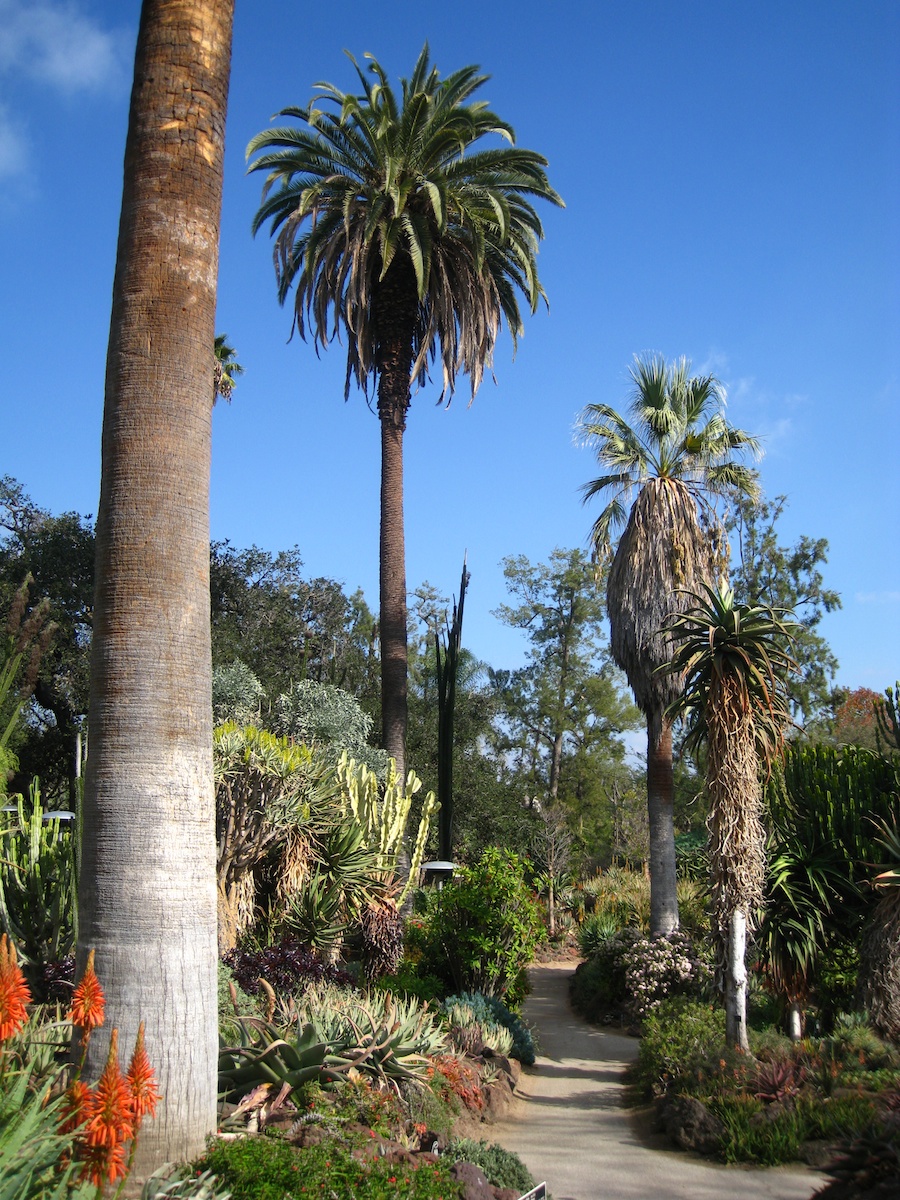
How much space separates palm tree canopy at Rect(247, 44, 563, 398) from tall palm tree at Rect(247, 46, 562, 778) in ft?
0.09

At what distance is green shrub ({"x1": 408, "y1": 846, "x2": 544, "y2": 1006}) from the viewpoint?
1310 centimetres

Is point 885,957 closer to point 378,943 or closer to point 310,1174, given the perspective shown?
point 378,943

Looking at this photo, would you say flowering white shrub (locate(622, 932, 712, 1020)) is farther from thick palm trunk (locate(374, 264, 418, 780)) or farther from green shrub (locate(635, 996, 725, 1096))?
thick palm trunk (locate(374, 264, 418, 780))

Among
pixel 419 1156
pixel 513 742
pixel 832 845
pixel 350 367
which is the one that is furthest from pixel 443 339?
pixel 513 742

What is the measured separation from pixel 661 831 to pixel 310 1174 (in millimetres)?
12756

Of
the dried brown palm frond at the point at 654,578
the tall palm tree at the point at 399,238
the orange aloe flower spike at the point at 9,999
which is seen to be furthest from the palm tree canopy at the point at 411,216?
the orange aloe flower spike at the point at 9,999

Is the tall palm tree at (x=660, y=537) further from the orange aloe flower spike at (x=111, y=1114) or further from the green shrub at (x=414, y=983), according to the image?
the orange aloe flower spike at (x=111, y=1114)

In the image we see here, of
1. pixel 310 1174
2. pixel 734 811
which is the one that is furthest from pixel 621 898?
pixel 310 1174

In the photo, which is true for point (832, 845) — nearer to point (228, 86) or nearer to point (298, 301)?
point (228, 86)

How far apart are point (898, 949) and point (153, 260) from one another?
376 inches

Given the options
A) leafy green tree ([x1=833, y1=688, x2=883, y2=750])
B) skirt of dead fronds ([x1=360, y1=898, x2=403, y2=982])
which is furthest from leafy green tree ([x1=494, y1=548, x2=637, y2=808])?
skirt of dead fronds ([x1=360, y1=898, x2=403, y2=982])

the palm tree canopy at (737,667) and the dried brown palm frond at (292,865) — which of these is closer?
the palm tree canopy at (737,667)

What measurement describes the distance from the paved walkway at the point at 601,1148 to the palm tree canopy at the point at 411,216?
12526mm

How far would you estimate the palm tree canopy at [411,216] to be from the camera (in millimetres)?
17906
